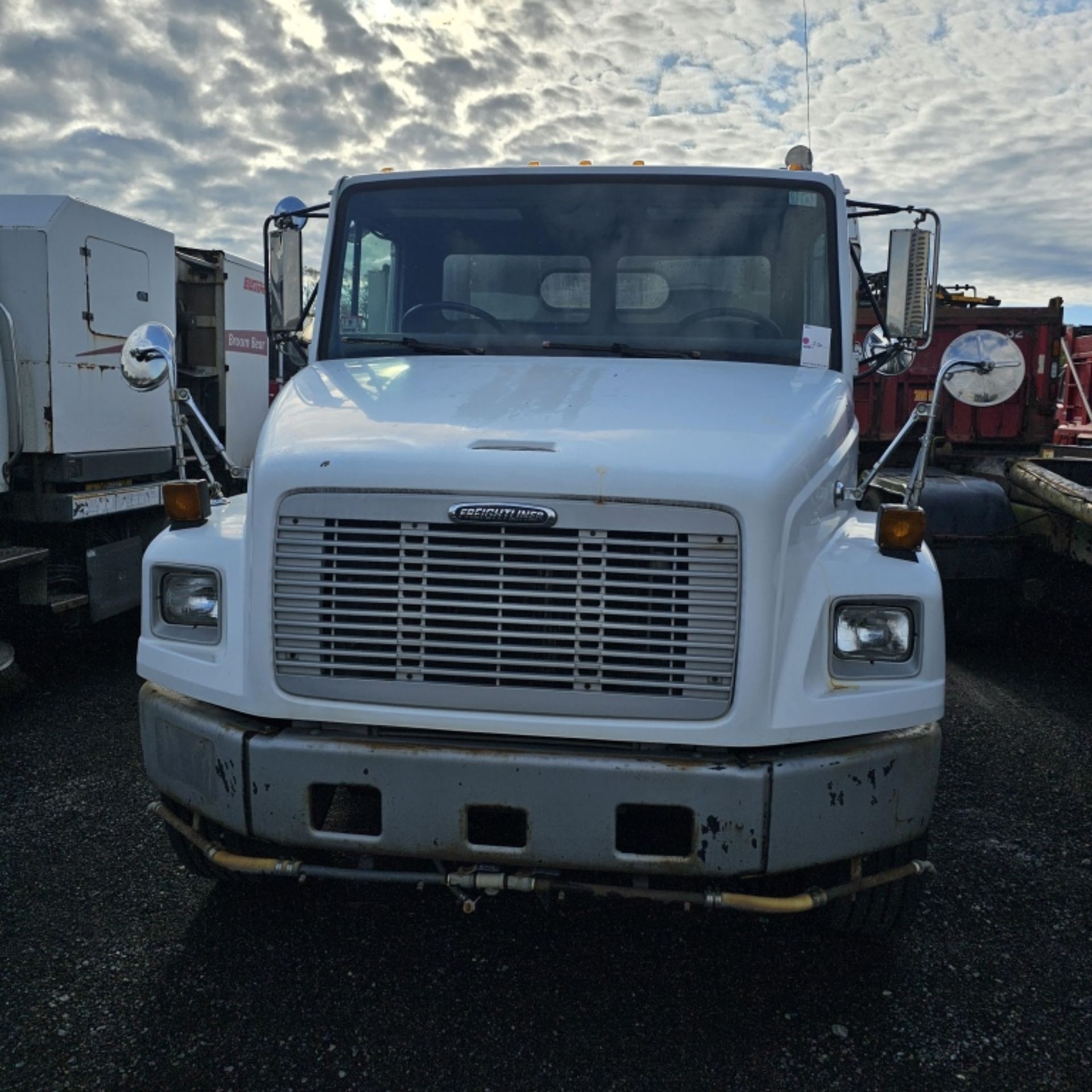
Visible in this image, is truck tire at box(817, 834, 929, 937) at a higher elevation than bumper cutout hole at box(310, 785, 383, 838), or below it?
below

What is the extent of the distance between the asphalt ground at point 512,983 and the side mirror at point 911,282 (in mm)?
1996

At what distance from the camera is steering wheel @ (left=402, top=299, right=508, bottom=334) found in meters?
3.97

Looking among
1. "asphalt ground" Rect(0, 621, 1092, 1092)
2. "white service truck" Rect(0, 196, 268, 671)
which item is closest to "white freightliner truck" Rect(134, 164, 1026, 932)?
"asphalt ground" Rect(0, 621, 1092, 1092)

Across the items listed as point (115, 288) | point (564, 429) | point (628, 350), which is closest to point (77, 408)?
point (115, 288)

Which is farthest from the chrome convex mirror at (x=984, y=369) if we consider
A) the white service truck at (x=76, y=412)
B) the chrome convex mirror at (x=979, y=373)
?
the white service truck at (x=76, y=412)

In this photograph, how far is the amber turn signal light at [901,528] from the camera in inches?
116

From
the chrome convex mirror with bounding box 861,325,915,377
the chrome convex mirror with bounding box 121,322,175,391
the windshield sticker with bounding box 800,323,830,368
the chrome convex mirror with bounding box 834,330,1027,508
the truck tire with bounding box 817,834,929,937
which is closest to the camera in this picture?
the truck tire with bounding box 817,834,929,937

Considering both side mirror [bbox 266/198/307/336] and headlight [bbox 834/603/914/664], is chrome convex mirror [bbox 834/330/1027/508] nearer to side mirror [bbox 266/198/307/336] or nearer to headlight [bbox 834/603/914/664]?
headlight [bbox 834/603/914/664]

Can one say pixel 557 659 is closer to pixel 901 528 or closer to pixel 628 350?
pixel 901 528

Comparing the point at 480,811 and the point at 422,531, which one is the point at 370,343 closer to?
the point at 422,531

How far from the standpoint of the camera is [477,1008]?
294 centimetres

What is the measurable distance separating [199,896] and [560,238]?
272cm

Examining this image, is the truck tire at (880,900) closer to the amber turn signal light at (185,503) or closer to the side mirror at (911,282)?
the side mirror at (911,282)

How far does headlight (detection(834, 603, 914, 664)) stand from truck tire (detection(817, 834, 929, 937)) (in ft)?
1.75
